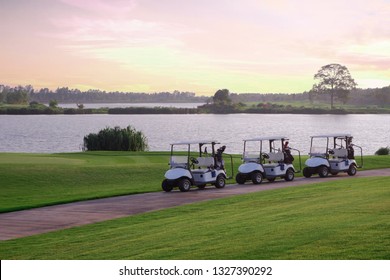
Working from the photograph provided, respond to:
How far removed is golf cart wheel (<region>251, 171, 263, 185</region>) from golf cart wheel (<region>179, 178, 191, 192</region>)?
332 centimetres

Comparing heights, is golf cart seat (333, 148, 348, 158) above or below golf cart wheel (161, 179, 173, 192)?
above

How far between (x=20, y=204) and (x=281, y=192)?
8.41 metres

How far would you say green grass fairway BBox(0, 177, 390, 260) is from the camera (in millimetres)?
10930

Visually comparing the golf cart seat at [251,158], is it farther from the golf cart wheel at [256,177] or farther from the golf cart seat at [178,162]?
the golf cart seat at [178,162]

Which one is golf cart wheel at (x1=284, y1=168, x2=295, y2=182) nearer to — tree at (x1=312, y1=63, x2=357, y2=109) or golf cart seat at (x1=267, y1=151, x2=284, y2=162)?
golf cart seat at (x1=267, y1=151, x2=284, y2=162)

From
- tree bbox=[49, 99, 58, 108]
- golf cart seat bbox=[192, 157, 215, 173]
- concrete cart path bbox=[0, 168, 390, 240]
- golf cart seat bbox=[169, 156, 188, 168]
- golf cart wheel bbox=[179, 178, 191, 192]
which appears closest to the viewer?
concrete cart path bbox=[0, 168, 390, 240]

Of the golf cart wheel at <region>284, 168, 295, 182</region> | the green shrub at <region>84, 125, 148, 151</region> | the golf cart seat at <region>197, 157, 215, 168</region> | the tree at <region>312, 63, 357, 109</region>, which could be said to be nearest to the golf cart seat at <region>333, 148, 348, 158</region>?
the golf cart wheel at <region>284, 168, 295, 182</region>

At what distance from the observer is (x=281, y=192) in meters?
22.2

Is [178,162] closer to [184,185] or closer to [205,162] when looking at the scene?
[184,185]

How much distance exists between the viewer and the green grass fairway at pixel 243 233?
1093 centimetres

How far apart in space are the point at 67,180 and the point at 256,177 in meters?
7.77

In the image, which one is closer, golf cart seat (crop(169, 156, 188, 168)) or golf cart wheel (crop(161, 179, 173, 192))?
golf cart wheel (crop(161, 179, 173, 192))

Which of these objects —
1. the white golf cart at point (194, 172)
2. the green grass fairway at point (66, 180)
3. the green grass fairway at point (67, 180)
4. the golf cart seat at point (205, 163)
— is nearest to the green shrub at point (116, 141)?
the green grass fairway at point (67, 180)
